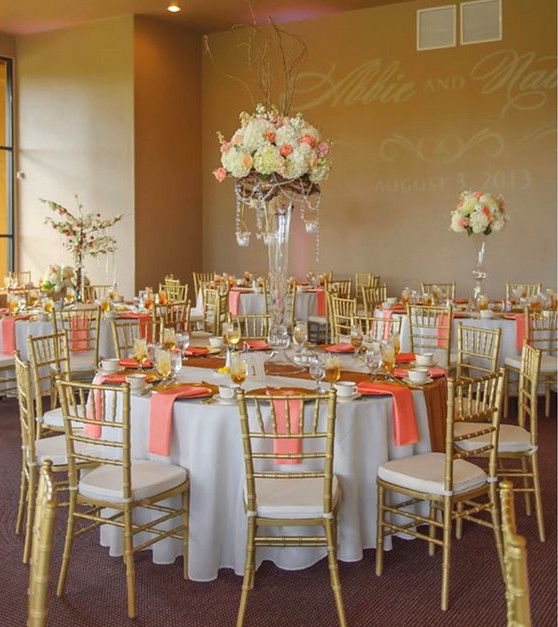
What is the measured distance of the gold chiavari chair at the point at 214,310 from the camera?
7867mm

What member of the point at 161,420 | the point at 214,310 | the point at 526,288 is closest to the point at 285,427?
the point at 161,420

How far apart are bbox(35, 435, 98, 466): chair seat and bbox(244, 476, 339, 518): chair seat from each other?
102 centimetres

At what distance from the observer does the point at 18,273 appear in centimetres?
1232

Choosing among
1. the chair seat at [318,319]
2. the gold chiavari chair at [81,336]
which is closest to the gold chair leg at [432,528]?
the gold chiavari chair at [81,336]

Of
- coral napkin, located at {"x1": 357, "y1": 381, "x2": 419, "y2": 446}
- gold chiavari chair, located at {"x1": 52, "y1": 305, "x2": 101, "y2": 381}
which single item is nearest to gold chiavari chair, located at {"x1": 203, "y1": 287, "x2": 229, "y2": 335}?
gold chiavari chair, located at {"x1": 52, "y1": 305, "x2": 101, "y2": 381}

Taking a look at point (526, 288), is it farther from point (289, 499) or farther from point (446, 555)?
point (289, 499)

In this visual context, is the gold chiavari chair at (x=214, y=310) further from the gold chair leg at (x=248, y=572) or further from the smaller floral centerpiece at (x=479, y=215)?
the gold chair leg at (x=248, y=572)

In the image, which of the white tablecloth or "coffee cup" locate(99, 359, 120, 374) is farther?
"coffee cup" locate(99, 359, 120, 374)

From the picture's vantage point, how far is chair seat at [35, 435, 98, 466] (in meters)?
3.94

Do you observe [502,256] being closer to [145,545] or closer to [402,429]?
[402,429]

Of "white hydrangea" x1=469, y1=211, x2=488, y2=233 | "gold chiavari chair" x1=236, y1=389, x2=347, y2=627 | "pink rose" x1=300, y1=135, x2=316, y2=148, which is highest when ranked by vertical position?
"pink rose" x1=300, y1=135, x2=316, y2=148

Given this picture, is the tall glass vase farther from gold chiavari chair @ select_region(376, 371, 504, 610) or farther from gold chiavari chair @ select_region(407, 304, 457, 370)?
gold chiavari chair @ select_region(407, 304, 457, 370)

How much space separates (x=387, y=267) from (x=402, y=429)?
7579 mm

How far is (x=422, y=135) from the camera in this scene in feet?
35.6
